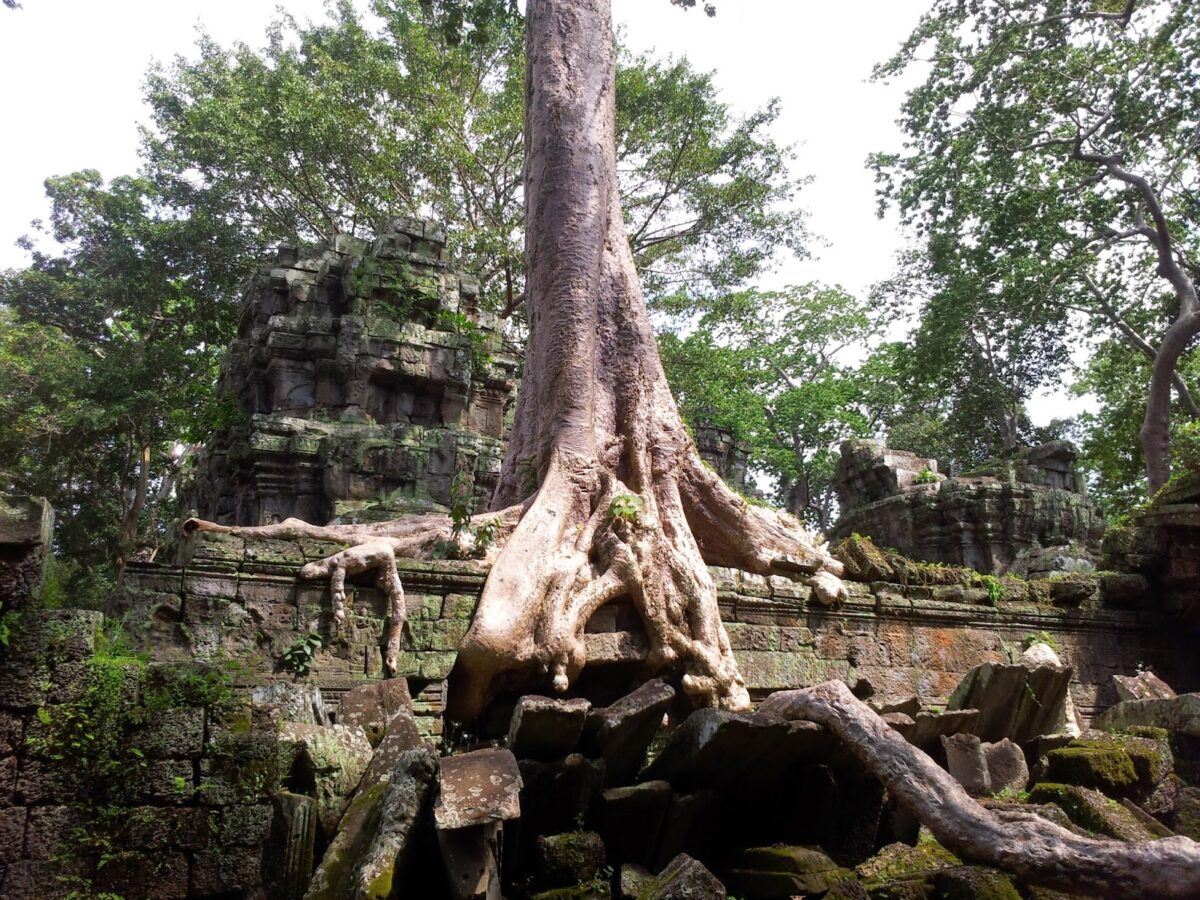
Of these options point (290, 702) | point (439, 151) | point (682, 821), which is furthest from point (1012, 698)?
point (439, 151)

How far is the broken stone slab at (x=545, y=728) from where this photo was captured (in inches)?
124

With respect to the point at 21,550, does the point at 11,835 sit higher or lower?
lower

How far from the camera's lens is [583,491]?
5949 mm

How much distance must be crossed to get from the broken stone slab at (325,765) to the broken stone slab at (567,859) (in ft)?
2.19

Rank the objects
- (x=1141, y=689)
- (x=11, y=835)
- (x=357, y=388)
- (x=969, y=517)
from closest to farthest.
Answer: (x=11, y=835) < (x=1141, y=689) < (x=357, y=388) < (x=969, y=517)

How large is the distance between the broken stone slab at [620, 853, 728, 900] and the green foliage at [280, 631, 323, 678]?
2.30 m

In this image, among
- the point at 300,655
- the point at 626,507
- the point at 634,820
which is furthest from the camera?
the point at 626,507

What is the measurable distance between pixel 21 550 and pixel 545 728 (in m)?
1.70

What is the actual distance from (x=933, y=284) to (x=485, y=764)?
58.4ft

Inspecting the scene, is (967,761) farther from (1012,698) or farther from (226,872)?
(226,872)

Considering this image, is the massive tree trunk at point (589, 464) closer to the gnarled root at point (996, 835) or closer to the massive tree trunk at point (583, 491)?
the massive tree trunk at point (583, 491)

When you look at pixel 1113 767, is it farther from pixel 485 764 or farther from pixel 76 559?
pixel 76 559

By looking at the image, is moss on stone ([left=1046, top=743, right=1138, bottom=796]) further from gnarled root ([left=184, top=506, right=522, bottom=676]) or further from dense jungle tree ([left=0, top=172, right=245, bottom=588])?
dense jungle tree ([left=0, top=172, right=245, bottom=588])

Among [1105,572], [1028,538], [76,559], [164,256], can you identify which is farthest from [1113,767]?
[164,256]
